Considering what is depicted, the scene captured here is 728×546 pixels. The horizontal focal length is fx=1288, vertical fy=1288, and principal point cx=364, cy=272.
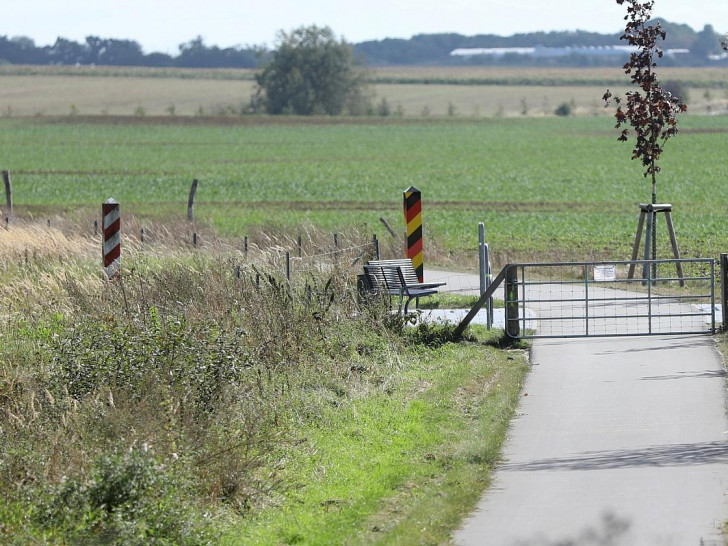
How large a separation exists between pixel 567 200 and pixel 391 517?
3274 centimetres

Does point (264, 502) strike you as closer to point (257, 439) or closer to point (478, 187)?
point (257, 439)

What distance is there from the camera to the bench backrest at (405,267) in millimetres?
16859

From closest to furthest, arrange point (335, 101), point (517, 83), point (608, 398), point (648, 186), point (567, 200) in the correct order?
1. point (608, 398)
2. point (567, 200)
3. point (648, 186)
4. point (335, 101)
5. point (517, 83)


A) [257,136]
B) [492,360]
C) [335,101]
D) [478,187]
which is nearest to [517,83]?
[335,101]

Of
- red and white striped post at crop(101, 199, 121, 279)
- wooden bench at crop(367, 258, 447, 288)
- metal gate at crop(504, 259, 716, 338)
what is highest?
red and white striped post at crop(101, 199, 121, 279)

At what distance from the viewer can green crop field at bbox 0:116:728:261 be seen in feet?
99.0

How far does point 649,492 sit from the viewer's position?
866cm

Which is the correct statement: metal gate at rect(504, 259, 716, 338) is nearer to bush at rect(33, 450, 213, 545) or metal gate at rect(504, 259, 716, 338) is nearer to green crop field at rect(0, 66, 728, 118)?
bush at rect(33, 450, 213, 545)

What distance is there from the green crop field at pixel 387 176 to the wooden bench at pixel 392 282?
7.67m

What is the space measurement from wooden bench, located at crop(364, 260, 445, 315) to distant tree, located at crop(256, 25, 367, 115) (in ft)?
330

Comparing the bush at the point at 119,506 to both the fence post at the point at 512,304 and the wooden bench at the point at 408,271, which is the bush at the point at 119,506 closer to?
the fence post at the point at 512,304

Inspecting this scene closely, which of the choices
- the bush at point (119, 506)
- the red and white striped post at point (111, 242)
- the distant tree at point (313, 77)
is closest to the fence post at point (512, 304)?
the red and white striped post at point (111, 242)

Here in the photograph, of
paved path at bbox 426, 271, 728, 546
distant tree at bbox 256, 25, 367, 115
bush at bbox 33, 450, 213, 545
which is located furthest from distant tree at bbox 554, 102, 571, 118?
bush at bbox 33, 450, 213, 545

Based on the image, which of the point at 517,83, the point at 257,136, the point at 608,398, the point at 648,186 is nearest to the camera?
the point at 608,398
